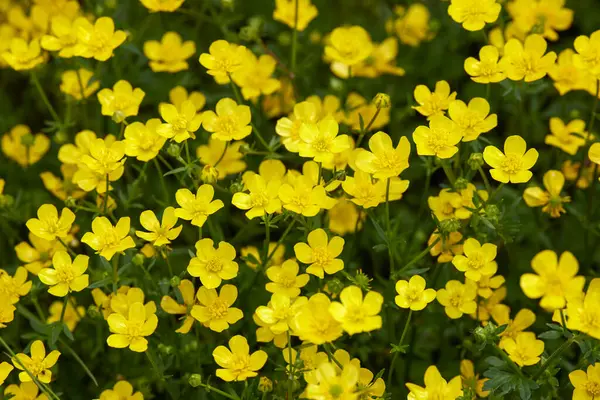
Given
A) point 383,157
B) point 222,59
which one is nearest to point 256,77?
point 222,59

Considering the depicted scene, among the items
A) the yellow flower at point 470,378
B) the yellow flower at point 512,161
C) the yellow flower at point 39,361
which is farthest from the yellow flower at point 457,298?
the yellow flower at point 39,361

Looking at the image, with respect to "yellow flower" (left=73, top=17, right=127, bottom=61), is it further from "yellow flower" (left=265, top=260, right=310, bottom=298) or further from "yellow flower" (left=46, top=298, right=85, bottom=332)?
"yellow flower" (left=265, top=260, right=310, bottom=298)

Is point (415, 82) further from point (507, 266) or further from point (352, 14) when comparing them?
point (507, 266)

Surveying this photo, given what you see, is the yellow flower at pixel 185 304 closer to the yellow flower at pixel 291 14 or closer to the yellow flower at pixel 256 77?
the yellow flower at pixel 256 77

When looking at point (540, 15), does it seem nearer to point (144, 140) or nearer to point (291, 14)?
point (291, 14)

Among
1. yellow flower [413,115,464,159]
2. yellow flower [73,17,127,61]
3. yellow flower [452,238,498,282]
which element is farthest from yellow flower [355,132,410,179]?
yellow flower [73,17,127,61]

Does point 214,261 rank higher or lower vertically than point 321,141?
lower
